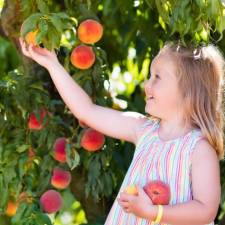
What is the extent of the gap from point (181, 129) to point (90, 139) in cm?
39

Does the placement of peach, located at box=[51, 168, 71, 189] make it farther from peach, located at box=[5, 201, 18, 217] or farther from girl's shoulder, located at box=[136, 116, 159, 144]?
girl's shoulder, located at box=[136, 116, 159, 144]

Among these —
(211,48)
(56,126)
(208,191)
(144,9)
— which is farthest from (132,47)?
(208,191)

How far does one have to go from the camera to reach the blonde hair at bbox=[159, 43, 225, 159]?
2.37 meters

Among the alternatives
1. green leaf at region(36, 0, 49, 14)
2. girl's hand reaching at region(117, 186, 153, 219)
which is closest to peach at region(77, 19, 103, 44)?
green leaf at region(36, 0, 49, 14)

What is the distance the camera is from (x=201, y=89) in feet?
7.80

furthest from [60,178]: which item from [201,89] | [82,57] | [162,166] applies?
[201,89]

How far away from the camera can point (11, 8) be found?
270 centimetres

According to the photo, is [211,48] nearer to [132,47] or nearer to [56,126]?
[56,126]

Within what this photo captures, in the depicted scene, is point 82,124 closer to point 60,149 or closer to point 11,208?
point 60,149

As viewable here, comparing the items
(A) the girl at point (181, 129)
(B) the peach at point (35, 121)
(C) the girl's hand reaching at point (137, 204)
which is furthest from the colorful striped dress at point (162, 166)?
(B) the peach at point (35, 121)

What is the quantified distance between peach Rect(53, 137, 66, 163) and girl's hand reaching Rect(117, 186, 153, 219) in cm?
57

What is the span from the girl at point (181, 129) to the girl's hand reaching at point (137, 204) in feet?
0.24

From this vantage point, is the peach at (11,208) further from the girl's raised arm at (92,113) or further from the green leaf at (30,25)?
the green leaf at (30,25)

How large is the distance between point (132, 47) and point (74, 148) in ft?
3.30
